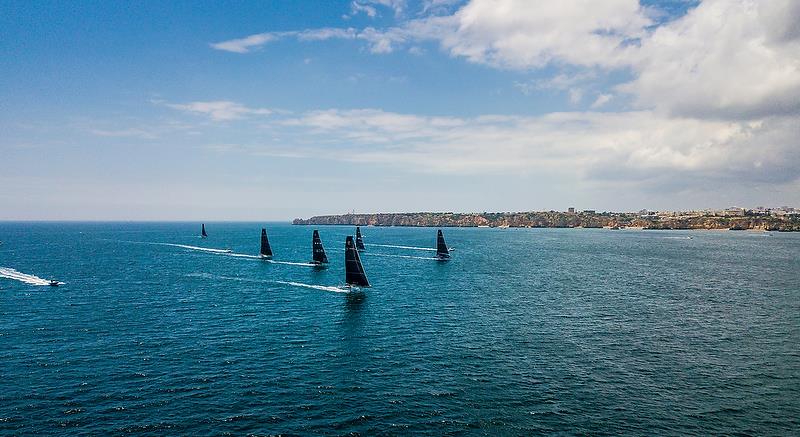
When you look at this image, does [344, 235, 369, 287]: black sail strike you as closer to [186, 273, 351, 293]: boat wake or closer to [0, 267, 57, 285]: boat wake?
[186, 273, 351, 293]: boat wake

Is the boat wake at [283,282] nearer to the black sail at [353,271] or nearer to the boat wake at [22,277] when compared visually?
the black sail at [353,271]

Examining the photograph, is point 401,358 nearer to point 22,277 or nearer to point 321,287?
point 321,287

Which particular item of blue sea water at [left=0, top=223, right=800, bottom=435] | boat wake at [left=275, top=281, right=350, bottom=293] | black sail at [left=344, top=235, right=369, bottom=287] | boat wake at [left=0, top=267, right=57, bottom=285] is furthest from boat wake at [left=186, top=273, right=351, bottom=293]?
boat wake at [left=0, top=267, right=57, bottom=285]

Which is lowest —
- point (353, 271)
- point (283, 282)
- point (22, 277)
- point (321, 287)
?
point (321, 287)

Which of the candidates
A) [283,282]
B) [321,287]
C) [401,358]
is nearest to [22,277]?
[283,282]

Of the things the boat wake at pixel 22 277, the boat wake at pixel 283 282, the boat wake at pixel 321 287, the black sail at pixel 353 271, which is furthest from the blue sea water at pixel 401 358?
the black sail at pixel 353 271
